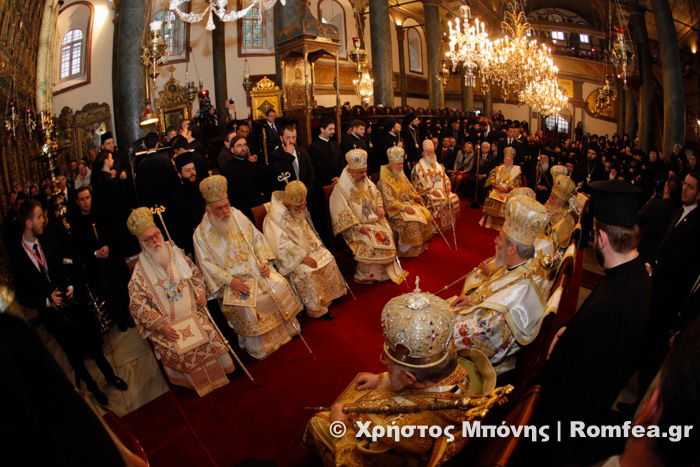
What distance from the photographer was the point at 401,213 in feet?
22.4

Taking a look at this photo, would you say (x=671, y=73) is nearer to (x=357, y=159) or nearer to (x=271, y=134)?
(x=271, y=134)

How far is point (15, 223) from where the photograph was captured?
4.41 metres

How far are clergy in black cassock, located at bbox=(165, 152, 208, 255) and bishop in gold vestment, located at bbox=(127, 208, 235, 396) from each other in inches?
47.5

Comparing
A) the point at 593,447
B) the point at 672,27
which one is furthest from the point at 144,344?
the point at 672,27

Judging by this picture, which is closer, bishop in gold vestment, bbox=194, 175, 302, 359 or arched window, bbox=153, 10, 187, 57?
bishop in gold vestment, bbox=194, 175, 302, 359

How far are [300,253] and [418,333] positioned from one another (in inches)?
130

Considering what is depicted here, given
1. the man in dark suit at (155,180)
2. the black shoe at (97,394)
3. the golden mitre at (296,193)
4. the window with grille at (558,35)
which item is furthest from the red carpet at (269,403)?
the window with grille at (558,35)

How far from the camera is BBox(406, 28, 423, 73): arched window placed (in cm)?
2572

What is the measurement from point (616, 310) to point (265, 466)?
5.95ft

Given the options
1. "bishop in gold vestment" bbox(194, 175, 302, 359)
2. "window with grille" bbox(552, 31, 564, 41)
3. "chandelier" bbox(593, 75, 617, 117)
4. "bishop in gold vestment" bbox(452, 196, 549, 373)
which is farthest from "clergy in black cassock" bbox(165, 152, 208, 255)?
"window with grille" bbox(552, 31, 564, 41)

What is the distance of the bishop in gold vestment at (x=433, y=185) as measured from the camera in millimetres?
7996

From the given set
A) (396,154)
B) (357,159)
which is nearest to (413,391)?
(357,159)

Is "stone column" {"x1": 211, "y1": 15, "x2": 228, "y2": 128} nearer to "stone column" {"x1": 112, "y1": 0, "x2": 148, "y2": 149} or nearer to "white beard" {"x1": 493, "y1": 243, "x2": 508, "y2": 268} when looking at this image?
"stone column" {"x1": 112, "y1": 0, "x2": 148, "y2": 149}

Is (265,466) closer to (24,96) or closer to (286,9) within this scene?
(24,96)
